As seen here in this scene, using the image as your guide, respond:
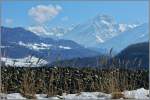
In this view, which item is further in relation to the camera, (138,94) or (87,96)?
(138,94)

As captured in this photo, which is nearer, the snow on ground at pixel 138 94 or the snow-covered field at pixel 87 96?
the snow-covered field at pixel 87 96

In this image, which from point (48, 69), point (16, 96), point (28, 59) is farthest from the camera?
point (48, 69)

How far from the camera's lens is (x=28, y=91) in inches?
368

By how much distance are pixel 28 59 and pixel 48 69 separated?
2169 mm

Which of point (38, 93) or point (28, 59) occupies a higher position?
point (28, 59)

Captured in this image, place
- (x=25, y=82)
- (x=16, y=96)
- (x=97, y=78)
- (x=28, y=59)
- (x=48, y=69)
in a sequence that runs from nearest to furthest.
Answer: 1. (x=16, y=96)
2. (x=25, y=82)
3. (x=28, y=59)
4. (x=97, y=78)
5. (x=48, y=69)

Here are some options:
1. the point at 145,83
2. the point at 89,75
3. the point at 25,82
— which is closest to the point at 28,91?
the point at 25,82

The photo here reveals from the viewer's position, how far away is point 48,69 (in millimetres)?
12406

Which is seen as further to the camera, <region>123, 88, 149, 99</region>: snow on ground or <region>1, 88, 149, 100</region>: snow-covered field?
<region>123, 88, 149, 99</region>: snow on ground

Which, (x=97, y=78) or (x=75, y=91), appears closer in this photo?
(x=75, y=91)

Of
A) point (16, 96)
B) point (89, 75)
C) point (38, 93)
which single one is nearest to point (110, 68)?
point (89, 75)

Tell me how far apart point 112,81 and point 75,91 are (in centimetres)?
93

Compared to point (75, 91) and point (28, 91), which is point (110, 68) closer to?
point (75, 91)

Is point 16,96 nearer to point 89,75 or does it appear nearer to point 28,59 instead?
point 28,59
